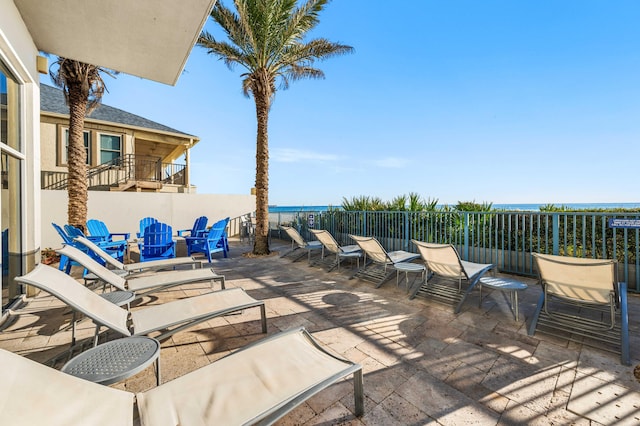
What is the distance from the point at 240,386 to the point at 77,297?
204cm

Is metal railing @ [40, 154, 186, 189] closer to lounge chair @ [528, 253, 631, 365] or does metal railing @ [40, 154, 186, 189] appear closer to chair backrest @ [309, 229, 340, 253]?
chair backrest @ [309, 229, 340, 253]

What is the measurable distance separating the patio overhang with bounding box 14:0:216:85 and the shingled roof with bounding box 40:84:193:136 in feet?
37.2

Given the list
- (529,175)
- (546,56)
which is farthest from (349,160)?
(529,175)

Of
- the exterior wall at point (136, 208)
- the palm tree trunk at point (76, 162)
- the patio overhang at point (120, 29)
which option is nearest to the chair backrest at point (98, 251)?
the patio overhang at point (120, 29)

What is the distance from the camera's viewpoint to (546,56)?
12531mm

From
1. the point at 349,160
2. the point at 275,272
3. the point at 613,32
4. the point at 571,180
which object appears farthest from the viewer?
the point at 571,180

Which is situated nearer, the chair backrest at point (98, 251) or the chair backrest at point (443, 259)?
the chair backrest at point (443, 259)

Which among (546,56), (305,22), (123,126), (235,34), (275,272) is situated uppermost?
(546,56)

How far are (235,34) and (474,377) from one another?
10.0 m

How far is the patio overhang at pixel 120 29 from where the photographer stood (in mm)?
3906

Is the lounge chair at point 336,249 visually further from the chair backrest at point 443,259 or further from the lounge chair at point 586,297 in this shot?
the lounge chair at point 586,297

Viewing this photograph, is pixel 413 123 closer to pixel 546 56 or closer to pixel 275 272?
pixel 546 56

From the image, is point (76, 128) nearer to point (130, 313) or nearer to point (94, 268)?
point (94, 268)

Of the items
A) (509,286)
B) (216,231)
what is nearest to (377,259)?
(509,286)
